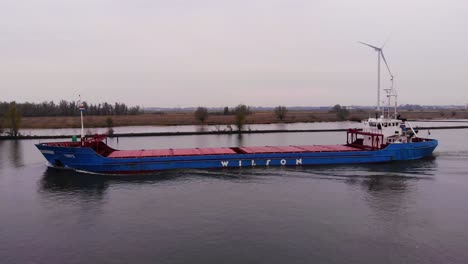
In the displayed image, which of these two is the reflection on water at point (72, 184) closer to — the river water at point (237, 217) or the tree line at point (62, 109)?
the river water at point (237, 217)

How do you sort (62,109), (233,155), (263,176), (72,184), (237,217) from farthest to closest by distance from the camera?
(62,109)
(233,155)
(263,176)
(72,184)
(237,217)

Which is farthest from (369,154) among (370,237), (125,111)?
(125,111)

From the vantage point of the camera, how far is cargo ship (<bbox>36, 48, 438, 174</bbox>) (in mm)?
33969

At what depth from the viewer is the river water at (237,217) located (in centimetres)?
1647

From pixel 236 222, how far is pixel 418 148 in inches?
1177

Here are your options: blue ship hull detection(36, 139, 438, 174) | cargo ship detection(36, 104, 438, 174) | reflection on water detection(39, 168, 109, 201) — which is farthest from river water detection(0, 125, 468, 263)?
cargo ship detection(36, 104, 438, 174)

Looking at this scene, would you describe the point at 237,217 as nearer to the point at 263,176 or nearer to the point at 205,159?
the point at 263,176

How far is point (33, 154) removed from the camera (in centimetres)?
4978

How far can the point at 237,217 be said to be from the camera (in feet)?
69.5

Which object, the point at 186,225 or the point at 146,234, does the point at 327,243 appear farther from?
the point at 146,234

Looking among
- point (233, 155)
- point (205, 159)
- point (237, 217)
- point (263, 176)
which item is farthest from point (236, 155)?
point (237, 217)

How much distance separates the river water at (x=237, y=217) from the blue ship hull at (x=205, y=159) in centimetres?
112

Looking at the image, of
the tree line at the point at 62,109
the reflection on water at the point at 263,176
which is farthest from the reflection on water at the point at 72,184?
the tree line at the point at 62,109

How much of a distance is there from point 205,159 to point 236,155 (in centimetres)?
329
